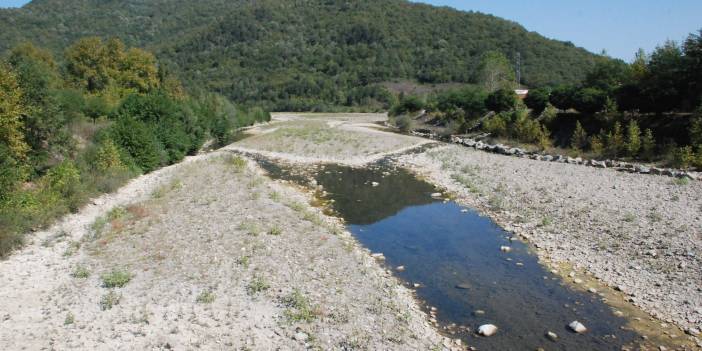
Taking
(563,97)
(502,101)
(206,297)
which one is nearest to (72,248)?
(206,297)

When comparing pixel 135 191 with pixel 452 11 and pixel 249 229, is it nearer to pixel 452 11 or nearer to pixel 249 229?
pixel 249 229

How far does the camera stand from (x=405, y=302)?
11.9 m

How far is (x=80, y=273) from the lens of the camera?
13031 mm

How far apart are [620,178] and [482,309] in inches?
664

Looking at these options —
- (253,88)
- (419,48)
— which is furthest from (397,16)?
(253,88)

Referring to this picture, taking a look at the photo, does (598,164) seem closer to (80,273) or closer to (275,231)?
(275,231)

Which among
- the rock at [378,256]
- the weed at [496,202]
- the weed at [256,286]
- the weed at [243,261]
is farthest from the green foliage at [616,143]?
the weed at [256,286]

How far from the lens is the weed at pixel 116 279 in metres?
12.3

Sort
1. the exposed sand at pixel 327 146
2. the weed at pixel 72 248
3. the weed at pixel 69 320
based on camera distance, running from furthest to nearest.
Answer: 1. the exposed sand at pixel 327 146
2. the weed at pixel 72 248
3. the weed at pixel 69 320

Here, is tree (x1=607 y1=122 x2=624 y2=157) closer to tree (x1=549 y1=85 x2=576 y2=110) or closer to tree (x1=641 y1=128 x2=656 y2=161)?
tree (x1=641 y1=128 x2=656 y2=161)

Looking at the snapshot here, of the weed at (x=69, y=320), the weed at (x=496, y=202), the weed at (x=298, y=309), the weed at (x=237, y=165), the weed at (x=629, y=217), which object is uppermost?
the weed at (x=629, y=217)

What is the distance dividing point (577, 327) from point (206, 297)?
870 centimetres

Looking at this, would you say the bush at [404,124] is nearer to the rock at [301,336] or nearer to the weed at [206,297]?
the weed at [206,297]

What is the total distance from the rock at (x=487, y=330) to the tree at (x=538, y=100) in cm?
3873
